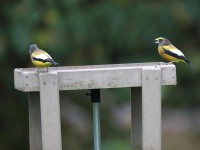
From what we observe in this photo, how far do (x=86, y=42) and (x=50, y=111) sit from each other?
198 inches

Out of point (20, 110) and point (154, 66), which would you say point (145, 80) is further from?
point (20, 110)

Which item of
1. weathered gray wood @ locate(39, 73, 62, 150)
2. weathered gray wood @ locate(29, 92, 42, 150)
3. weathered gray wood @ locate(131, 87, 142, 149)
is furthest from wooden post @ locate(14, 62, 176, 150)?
weathered gray wood @ locate(131, 87, 142, 149)

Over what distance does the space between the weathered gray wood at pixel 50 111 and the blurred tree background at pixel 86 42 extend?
13.1ft

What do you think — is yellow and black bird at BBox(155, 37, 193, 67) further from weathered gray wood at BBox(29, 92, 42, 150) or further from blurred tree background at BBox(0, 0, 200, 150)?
blurred tree background at BBox(0, 0, 200, 150)

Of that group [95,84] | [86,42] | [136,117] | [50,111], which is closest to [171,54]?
[136,117]

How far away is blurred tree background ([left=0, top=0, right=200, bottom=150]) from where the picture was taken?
11.0 meters

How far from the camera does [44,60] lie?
274 inches

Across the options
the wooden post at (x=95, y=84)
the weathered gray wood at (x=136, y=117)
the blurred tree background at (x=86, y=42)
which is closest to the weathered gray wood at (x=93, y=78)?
the wooden post at (x=95, y=84)

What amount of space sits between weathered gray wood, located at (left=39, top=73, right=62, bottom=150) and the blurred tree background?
3.98m

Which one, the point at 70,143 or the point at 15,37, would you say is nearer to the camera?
the point at 15,37

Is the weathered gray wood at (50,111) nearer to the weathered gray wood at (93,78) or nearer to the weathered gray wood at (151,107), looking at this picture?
the weathered gray wood at (93,78)

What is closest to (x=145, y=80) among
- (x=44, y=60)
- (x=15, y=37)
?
(x=44, y=60)

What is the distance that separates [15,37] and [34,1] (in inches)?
22.4

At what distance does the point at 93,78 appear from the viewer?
22.6ft
